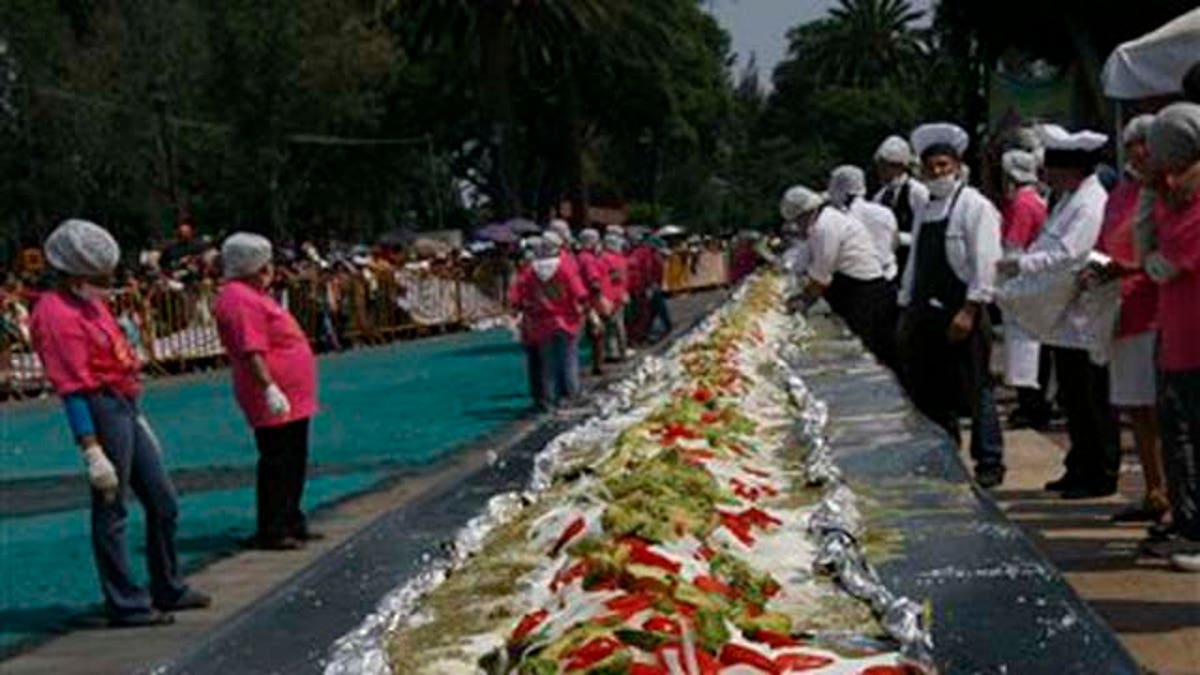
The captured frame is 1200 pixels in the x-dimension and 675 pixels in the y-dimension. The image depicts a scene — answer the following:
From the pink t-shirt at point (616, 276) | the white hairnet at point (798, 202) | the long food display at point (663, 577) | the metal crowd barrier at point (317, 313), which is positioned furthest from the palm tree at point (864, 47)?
the long food display at point (663, 577)

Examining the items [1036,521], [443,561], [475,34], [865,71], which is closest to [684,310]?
[475,34]

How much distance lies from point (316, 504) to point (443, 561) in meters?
8.59

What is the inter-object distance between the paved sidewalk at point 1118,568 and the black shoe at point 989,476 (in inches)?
2.3

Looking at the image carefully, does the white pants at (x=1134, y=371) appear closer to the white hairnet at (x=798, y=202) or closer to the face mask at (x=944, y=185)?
the face mask at (x=944, y=185)

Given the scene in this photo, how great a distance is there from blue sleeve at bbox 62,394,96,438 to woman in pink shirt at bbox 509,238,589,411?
9765 millimetres

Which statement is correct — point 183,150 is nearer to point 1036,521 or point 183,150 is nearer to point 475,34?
point 475,34

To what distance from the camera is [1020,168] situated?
1029 centimetres

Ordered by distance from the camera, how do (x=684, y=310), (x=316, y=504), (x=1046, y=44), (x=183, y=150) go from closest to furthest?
(x=316, y=504), (x=1046, y=44), (x=684, y=310), (x=183, y=150)

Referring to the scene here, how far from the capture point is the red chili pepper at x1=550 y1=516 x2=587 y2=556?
15.2ft

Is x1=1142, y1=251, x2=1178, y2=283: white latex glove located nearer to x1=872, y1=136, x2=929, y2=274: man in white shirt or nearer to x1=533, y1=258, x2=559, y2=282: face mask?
x1=872, y1=136, x2=929, y2=274: man in white shirt

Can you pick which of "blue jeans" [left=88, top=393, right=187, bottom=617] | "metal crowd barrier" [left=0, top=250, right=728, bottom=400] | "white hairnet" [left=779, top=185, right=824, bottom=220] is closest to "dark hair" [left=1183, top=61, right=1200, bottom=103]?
"blue jeans" [left=88, top=393, right=187, bottom=617]

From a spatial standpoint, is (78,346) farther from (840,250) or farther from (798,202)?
(798,202)

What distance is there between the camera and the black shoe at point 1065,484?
9367 millimetres

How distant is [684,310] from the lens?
139 feet
